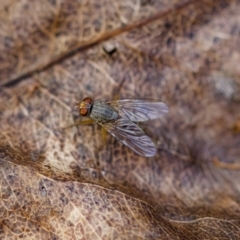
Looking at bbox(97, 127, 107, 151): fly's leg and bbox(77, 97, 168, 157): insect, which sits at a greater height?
bbox(77, 97, 168, 157): insect

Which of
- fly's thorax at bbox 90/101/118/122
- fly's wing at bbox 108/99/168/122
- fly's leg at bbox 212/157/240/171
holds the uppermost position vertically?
fly's wing at bbox 108/99/168/122

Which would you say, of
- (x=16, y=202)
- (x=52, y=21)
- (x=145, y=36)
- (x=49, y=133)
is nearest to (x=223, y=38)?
(x=145, y=36)

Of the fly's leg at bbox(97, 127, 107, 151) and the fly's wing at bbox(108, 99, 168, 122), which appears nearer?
the fly's leg at bbox(97, 127, 107, 151)

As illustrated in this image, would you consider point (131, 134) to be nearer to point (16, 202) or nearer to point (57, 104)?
point (57, 104)

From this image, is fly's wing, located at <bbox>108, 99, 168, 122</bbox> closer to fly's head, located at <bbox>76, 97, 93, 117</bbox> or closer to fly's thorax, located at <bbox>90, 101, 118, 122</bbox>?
fly's thorax, located at <bbox>90, 101, 118, 122</bbox>

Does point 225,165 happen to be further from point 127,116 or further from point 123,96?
point 123,96

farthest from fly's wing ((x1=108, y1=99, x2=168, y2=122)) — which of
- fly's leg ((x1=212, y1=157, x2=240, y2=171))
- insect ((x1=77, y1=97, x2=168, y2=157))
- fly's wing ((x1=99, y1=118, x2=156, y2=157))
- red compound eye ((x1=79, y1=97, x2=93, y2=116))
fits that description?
fly's leg ((x1=212, y1=157, x2=240, y2=171))

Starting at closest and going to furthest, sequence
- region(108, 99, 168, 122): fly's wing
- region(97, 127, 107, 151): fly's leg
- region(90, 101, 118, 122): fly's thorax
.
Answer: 1. region(97, 127, 107, 151): fly's leg
2. region(90, 101, 118, 122): fly's thorax
3. region(108, 99, 168, 122): fly's wing

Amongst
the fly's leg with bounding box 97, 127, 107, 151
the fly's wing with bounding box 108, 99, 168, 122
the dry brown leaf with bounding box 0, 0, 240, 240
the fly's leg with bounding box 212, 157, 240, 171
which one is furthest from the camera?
the fly's leg with bounding box 212, 157, 240, 171
